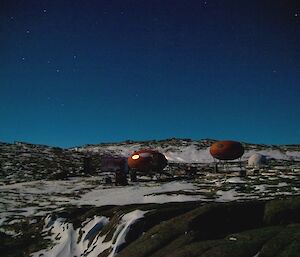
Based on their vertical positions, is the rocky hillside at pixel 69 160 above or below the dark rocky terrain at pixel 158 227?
above

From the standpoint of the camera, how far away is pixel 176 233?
1327cm

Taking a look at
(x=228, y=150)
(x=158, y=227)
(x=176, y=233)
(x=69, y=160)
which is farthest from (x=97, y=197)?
(x=69, y=160)

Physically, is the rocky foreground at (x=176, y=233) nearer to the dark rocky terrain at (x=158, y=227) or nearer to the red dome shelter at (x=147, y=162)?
the dark rocky terrain at (x=158, y=227)

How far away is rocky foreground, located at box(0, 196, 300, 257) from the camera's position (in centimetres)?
1097

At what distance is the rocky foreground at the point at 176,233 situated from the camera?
11.0 meters

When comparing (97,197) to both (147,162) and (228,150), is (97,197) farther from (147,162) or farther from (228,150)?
(228,150)

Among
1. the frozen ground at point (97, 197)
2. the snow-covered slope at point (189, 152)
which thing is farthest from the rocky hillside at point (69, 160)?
the frozen ground at point (97, 197)

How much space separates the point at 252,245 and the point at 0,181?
4443cm

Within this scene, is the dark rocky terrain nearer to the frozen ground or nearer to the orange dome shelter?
the frozen ground

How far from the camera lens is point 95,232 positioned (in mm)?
17750

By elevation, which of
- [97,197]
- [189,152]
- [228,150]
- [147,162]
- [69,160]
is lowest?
[97,197]

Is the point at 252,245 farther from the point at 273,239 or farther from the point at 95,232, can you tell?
the point at 95,232

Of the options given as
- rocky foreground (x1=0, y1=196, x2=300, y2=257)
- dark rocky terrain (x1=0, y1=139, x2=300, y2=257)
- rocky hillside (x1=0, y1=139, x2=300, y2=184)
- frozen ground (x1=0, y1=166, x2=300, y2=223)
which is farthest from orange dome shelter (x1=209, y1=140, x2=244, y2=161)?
rocky foreground (x1=0, y1=196, x2=300, y2=257)

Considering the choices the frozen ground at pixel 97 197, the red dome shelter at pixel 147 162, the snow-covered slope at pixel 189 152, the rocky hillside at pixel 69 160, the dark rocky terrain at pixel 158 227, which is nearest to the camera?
the dark rocky terrain at pixel 158 227
